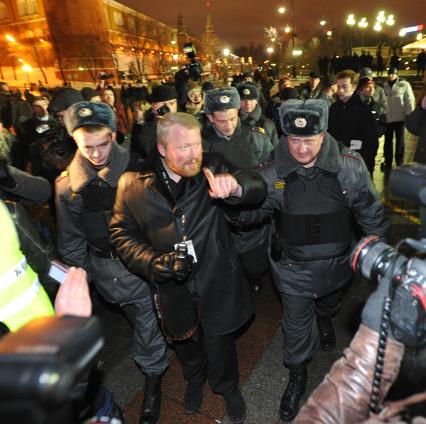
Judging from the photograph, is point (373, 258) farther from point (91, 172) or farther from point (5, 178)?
point (5, 178)

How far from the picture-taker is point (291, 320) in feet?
9.29

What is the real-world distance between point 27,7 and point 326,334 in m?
68.6

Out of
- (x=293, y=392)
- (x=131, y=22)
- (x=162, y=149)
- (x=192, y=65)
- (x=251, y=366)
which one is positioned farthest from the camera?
(x=131, y=22)

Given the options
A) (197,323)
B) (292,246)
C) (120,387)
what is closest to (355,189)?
(292,246)

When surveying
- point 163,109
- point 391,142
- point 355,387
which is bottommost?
point 391,142

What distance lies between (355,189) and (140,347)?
2099mm

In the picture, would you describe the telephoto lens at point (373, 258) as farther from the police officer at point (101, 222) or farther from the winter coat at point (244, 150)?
the winter coat at point (244, 150)

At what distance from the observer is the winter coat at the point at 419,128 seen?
4078 millimetres

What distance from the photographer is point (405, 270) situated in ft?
3.88

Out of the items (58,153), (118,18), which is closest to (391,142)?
(58,153)

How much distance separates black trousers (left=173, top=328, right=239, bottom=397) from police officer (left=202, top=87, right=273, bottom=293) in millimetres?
1251

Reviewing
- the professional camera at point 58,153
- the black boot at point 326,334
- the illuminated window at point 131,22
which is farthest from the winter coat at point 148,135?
the illuminated window at point 131,22

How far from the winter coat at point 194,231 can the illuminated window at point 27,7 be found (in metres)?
65.1

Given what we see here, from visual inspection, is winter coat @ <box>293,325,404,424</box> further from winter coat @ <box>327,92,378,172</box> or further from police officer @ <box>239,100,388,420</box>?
winter coat @ <box>327,92,378,172</box>
